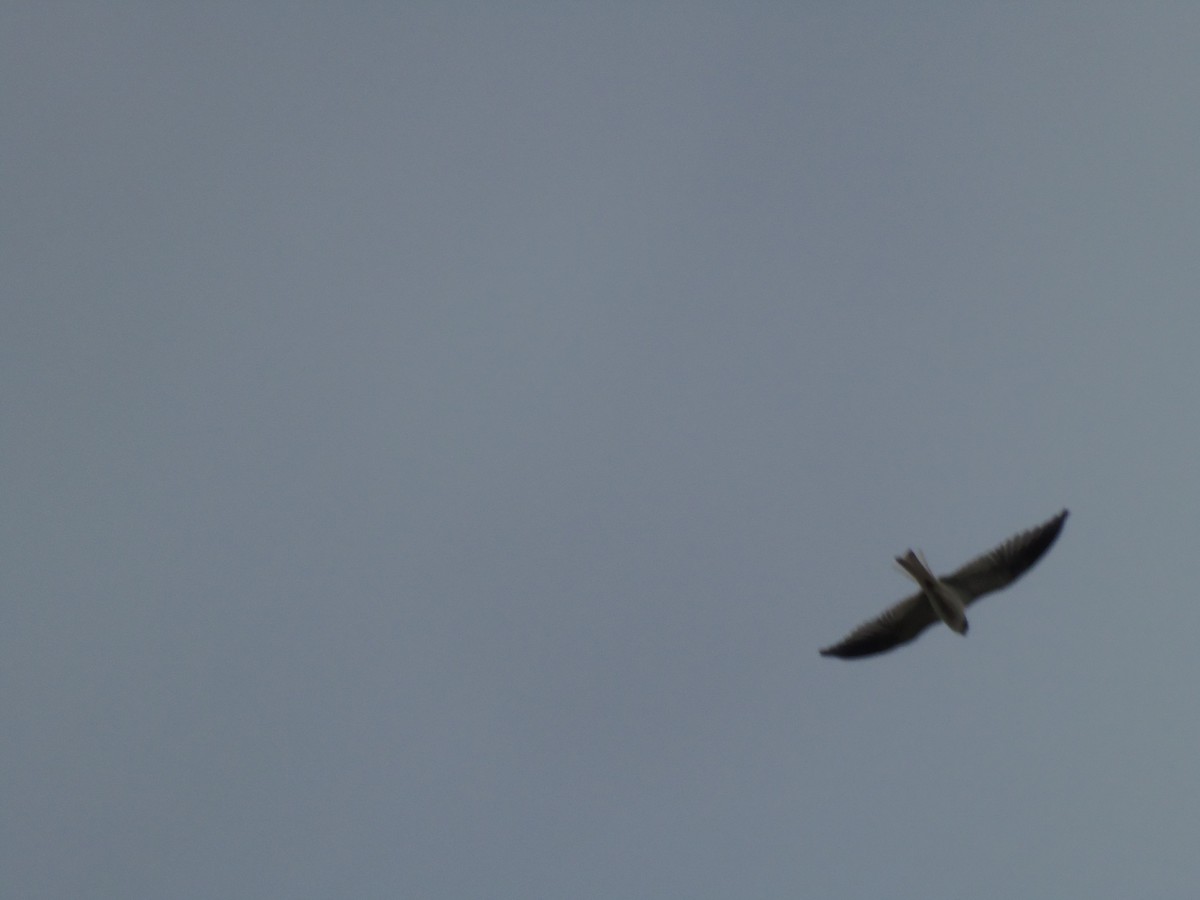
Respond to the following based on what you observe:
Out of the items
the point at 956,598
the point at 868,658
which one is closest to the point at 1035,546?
the point at 956,598

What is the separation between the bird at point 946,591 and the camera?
74.0 ft

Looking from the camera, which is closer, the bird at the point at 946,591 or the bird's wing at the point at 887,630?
the bird at the point at 946,591

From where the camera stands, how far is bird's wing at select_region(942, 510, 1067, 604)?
73.7 feet

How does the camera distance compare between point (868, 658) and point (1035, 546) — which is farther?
point (868, 658)

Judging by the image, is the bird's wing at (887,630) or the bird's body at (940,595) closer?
the bird's body at (940,595)

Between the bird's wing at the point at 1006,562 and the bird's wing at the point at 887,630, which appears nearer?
the bird's wing at the point at 1006,562

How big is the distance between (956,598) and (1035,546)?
1.99m

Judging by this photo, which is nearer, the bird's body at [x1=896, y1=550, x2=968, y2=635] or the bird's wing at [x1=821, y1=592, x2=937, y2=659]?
the bird's body at [x1=896, y1=550, x2=968, y2=635]

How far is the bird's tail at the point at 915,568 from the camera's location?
22.5 meters

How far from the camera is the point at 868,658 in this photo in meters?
24.8

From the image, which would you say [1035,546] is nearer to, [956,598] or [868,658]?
[956,598]

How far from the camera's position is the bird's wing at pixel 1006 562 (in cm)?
2247

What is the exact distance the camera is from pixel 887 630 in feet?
80.5

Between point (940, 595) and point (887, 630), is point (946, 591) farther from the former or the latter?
point (887, 630)
